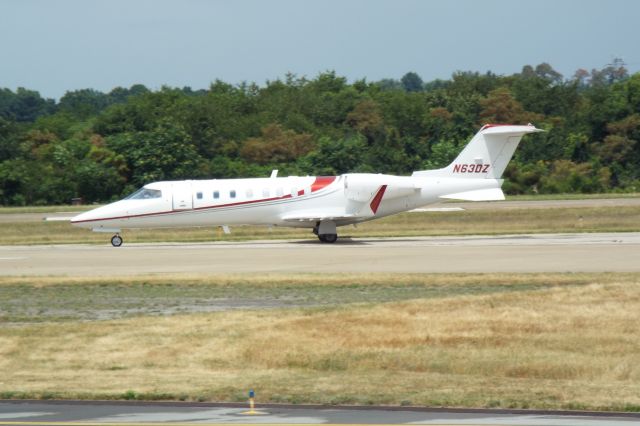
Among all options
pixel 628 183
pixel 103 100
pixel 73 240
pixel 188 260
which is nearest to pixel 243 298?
pixel 188 260

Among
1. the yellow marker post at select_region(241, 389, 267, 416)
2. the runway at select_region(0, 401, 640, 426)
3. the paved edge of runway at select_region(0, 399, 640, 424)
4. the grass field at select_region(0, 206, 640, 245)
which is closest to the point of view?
the runway at select_region(0, 401, 640, 426)

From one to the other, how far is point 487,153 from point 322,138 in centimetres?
3534

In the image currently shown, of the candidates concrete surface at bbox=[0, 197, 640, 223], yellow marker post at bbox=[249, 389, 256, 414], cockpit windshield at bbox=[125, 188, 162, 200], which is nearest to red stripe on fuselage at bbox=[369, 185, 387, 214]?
cockpit windshield at bbox=[125, 188, 162, 200]

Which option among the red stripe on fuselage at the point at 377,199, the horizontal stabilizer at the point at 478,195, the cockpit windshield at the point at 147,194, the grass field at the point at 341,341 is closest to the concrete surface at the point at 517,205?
the horizontal stabilizer at the point at 478,195

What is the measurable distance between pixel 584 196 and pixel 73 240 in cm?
2977

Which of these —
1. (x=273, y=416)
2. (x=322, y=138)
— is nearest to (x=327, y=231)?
(x=273, y=416)

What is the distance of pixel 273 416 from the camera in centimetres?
1379

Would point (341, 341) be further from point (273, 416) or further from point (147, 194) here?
point (147, 194)

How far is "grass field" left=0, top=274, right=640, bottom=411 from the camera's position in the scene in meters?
15.8

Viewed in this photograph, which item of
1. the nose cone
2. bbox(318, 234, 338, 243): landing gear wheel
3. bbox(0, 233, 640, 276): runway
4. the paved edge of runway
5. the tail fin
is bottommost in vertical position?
the paved edge of runway

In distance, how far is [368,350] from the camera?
19469mm

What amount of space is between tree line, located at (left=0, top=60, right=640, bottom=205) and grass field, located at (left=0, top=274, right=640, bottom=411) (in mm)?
39461

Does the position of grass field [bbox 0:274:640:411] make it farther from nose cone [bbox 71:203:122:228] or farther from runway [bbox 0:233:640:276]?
nose cone [bbox 71:203:122:228]

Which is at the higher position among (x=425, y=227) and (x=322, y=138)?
(x=322, y=138)
